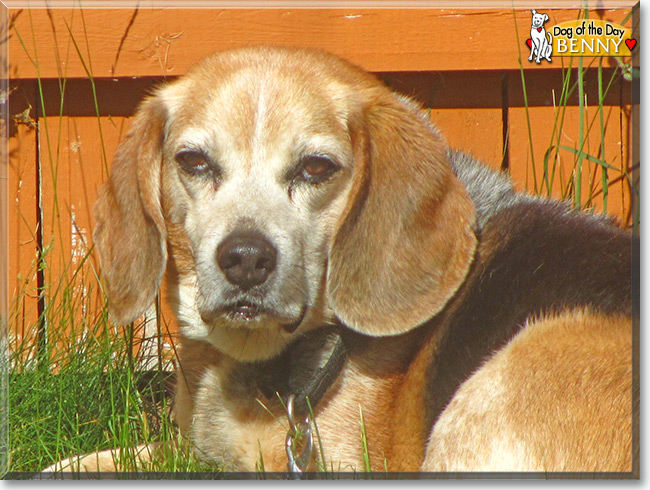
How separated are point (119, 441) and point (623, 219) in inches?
81.7

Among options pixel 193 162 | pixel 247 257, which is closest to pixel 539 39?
pixel 193 162

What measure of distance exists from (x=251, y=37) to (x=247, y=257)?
1299mm

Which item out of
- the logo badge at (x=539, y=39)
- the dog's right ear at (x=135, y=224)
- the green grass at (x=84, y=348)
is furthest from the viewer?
the logo badge at (x=539, y=39)

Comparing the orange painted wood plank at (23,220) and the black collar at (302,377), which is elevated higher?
the orange painted wood plank at (23,220)

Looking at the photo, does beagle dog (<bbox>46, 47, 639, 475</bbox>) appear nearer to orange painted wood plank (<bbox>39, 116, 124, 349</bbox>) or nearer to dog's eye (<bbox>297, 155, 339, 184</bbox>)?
dog's eye (<bbox>297, 155, 339, 184</bbox>)

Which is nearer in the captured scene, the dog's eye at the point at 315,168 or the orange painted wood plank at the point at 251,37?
the dog's eye at the point at 315,168

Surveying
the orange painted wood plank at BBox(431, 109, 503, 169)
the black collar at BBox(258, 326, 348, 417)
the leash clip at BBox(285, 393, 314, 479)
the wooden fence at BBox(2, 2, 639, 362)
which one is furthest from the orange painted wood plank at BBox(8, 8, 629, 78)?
the leash clip at BBox(285, 393, 314, 479)

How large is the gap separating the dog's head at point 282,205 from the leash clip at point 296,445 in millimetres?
288

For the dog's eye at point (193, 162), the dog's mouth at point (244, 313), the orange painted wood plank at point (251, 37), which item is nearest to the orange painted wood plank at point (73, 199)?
the orange painted wood plank at point (251, 37)

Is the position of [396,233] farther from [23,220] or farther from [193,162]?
[23,220]

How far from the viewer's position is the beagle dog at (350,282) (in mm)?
2332

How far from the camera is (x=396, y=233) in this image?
2.64 metres

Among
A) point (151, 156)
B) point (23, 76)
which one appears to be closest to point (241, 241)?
point (151, 156)

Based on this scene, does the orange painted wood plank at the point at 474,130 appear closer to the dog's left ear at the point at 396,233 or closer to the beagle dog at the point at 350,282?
the beagle dog at the point at 350,282
